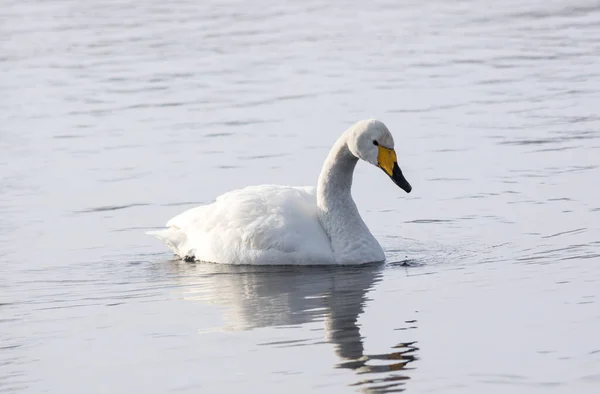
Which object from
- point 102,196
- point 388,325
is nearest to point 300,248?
point 388,325

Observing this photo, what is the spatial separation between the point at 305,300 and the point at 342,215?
6.25 feet

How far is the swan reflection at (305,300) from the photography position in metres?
8.88

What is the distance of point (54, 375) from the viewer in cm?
893

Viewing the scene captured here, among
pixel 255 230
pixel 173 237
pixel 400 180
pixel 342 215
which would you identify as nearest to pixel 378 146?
pixel 400 180

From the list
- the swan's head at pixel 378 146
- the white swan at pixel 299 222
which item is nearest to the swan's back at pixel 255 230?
the white swan at pixel 299 222

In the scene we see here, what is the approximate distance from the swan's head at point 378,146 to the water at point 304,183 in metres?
0.79

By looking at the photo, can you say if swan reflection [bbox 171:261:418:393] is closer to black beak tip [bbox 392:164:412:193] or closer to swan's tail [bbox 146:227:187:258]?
swan's tail [bbox 146:227:187:258]

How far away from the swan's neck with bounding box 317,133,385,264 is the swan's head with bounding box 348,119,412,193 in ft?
0.78

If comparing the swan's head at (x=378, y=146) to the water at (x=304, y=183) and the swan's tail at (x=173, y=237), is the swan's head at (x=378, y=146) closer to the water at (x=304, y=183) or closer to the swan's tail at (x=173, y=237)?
the water at (x=304, y=183)

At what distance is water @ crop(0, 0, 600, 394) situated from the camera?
9.02 m

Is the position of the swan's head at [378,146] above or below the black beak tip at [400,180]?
above

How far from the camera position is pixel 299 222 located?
41.3 ft

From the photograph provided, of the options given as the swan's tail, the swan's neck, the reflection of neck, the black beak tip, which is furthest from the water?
the black beak tip

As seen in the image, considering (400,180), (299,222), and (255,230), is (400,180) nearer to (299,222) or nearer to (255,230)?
(299,222)
